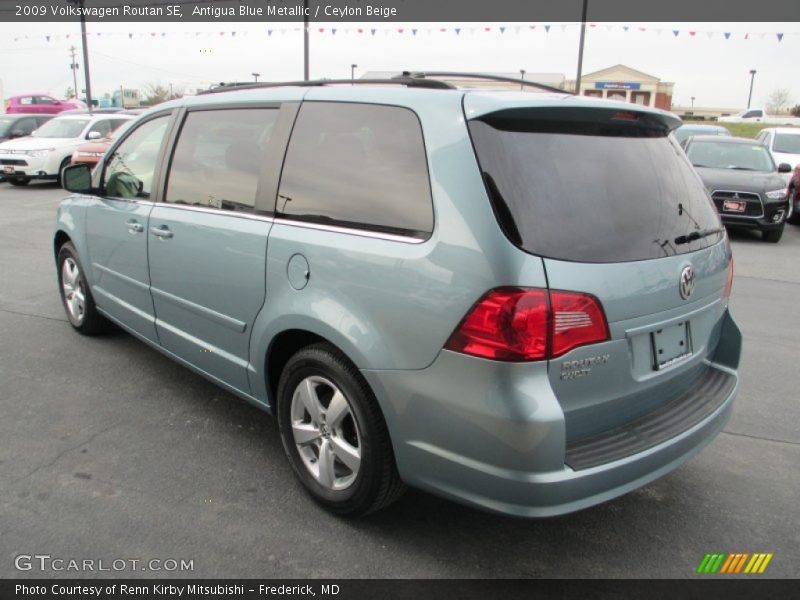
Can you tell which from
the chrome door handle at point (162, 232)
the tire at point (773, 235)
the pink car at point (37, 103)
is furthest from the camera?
the pink car at point (37, 103)

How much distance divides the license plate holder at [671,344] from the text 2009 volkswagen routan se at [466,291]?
1 centimetres

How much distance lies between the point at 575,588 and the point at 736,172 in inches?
405

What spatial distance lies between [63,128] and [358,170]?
16.0 metres

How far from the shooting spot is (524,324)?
210cm

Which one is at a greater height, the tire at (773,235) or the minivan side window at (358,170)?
the minivan side window at (358,170)

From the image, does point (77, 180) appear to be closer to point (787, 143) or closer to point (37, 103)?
point (787, 143)

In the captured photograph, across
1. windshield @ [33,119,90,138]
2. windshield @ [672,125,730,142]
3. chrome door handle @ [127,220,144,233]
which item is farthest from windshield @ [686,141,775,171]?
windshield @ [33,119,90,138]

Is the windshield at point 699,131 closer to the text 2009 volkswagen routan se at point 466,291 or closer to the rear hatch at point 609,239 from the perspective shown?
the rear hatch at point 609,239


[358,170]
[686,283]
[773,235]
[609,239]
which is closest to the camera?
[609,239]

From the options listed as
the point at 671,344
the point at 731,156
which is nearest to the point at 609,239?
the point at 671,344

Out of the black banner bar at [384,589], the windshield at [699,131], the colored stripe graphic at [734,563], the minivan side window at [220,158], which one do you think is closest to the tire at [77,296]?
the minivan side window at [220,158]

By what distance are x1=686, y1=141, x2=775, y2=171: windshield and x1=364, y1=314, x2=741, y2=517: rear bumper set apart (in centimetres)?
1045

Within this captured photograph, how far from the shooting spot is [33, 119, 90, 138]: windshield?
15.9m

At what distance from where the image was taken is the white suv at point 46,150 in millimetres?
14773
